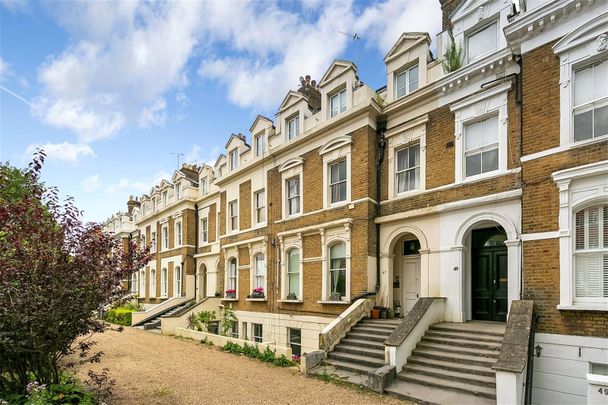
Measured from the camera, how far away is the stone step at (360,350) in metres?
9.97

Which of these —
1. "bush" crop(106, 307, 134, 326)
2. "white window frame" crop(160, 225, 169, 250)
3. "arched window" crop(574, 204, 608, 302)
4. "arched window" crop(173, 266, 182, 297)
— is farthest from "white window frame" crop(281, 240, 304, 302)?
"white window frame" crop(160, 225, 169, 250)

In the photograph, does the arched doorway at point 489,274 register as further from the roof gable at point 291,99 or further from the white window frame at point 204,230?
the white window frame at point 204,230

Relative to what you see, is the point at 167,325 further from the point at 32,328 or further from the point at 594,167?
the point at 594,167

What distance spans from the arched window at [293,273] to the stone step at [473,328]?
21.2 ft

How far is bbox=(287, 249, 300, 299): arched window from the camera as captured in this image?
1550cm

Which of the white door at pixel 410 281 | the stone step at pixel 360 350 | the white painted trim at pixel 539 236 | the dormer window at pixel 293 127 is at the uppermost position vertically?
the dormer window at pixel 293 127

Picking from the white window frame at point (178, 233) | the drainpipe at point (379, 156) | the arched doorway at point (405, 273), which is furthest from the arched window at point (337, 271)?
the white window frame at point (178, 233)

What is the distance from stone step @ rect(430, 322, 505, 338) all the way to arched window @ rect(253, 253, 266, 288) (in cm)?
896

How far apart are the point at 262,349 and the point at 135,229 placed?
27.2 m

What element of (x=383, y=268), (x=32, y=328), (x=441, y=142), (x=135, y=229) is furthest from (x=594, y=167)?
(x=135, y=229)

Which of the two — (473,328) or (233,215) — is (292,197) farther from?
(473,328)

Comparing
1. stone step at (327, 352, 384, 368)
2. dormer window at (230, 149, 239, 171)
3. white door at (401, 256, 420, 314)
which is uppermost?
dormer window at (230, 149, 239, 171)

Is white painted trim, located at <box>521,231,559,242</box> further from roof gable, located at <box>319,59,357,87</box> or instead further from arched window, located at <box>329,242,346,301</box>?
roof gable, located at <box>319,59,357,87</box>

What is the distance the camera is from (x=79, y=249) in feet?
22.7
